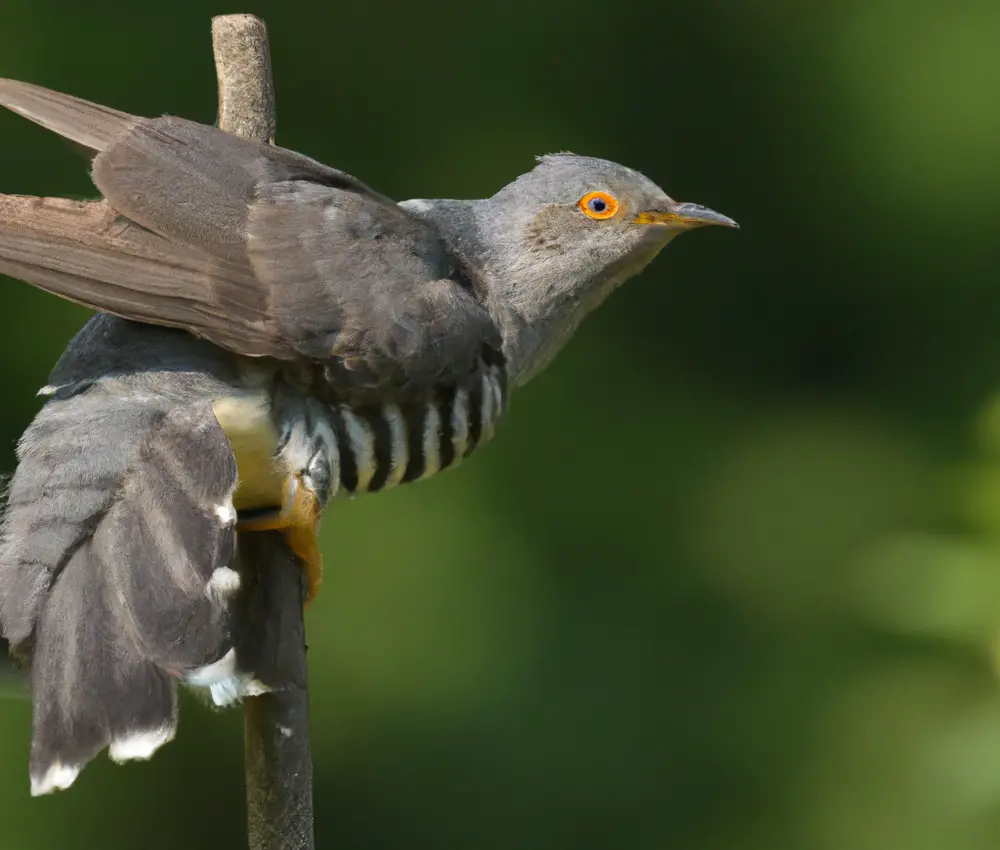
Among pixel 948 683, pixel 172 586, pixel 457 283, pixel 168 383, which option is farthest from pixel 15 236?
pixel 948 683

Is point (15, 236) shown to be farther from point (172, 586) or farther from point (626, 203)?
point (626, 203)

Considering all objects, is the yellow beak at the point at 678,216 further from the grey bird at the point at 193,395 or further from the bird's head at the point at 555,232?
the grey bird at the point at 193,395

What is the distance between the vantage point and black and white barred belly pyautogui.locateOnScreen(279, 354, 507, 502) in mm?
2613

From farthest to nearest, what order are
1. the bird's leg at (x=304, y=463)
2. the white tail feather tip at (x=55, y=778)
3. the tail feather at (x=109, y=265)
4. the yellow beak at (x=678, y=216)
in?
the yellow beak at (x=678, y=216)
the bird's leg at (x=304, y=463)
the tail feather at (x=109, y=265)
the white tail feather tip at (x=55, y=778)

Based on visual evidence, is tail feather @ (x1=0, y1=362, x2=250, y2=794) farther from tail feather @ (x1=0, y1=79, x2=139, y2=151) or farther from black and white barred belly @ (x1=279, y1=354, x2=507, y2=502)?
tail feather @ (x1=0, y1=79, x2=139, y2=151)

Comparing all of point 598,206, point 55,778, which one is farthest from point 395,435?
point 55,778

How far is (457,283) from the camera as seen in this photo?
2.86 meters

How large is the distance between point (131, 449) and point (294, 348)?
31cm

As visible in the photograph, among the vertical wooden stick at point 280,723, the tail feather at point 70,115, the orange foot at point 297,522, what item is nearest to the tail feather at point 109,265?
the tail feather at point 70,115

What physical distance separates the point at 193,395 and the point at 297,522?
0.30 metres

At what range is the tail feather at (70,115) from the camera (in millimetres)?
2600

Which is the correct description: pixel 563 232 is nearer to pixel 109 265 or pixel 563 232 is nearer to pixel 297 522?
pixel 297 522

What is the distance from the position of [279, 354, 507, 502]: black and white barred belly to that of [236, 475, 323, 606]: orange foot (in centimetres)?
3

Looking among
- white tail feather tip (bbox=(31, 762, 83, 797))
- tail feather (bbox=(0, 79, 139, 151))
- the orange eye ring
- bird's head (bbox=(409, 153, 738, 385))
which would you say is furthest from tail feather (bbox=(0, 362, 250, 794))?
the orange eye ring
